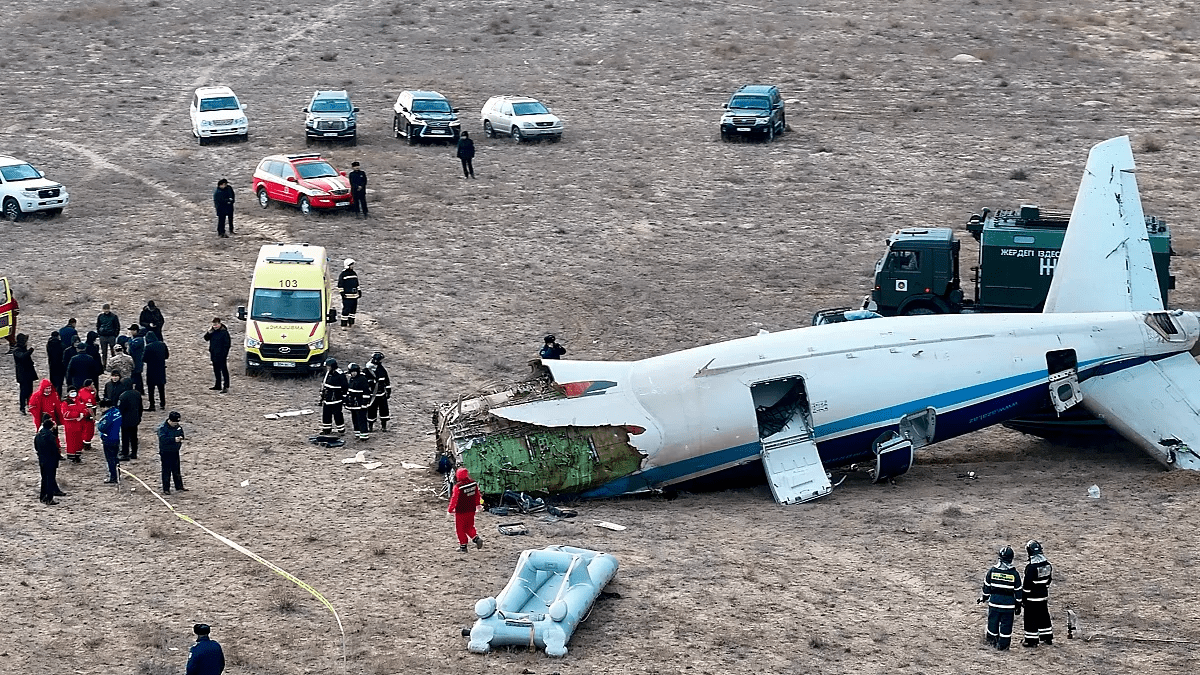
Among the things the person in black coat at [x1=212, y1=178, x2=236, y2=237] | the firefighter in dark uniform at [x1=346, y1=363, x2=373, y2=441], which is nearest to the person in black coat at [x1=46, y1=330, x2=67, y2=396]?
the firefighter in dark uniform at [x1=346, y1=363, x2=373, y2=441]

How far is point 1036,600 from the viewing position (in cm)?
1978

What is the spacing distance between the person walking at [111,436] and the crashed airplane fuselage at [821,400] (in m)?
5.46

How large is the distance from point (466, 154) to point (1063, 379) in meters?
25.4

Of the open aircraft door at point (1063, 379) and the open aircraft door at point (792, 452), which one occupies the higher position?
the open aircraft door at point (1063, 379)

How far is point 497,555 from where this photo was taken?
23047 millimetres

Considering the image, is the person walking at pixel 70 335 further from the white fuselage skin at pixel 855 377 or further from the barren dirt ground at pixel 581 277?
the white fuselage skin at pixel 855 377

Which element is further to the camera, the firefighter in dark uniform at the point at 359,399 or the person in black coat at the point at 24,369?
the person in black coat at the point at 24,369

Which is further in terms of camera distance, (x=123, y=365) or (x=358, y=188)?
(x=358, y=188)

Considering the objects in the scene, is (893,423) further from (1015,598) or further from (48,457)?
(48,457)

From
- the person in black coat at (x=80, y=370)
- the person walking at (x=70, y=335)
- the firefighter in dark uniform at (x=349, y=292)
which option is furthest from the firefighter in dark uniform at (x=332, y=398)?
the firefighter in dark uniform at (x=349, y=292)

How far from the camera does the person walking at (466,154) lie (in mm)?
48531

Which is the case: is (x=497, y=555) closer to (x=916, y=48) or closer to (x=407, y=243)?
(x=407, y=243)

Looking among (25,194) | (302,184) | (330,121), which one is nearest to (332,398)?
(302,184)

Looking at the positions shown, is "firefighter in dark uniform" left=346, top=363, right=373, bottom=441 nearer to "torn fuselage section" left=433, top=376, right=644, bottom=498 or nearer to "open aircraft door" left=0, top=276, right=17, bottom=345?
"torn fuselage section" left=433, top=376, right=644, bottom=498
